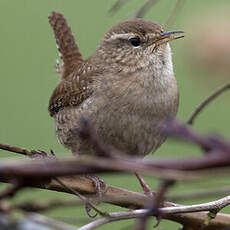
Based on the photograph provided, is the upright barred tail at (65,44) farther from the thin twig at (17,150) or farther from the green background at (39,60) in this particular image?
the thin twig at (17,150)

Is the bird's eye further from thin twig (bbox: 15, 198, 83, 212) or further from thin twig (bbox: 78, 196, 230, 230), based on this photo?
thin twig (bbox: 15, 198, 83, 212)

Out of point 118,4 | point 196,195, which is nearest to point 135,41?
point 118,4

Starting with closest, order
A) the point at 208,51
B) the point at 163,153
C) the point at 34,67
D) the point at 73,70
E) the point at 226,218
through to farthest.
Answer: the point at 208,51, the point at 226,218, the point at 73,70, the point at 163,153, the point at 34,67

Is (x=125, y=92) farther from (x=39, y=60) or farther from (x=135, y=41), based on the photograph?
(x=39, y=60)

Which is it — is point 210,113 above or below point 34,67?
below

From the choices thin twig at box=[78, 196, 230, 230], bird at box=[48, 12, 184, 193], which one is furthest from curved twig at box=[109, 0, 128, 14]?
bird at box=[48, 12, 184, 193]

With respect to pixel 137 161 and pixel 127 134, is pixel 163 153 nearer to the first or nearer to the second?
pixel 127 134

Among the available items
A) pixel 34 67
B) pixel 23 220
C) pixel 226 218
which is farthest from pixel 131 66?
pixel 34 67
